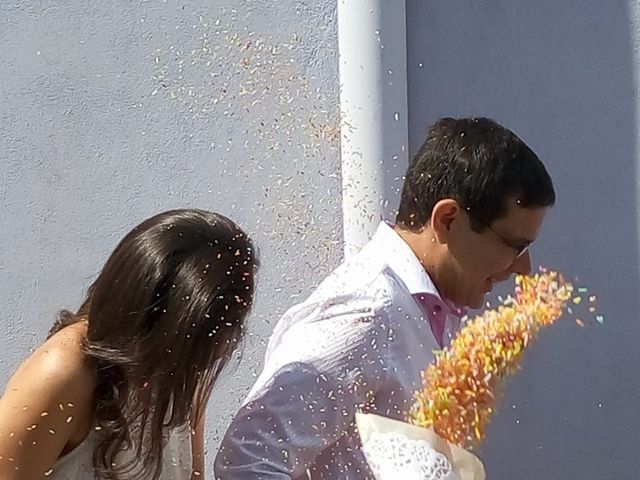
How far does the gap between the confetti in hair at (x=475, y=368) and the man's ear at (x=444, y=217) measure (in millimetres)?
189

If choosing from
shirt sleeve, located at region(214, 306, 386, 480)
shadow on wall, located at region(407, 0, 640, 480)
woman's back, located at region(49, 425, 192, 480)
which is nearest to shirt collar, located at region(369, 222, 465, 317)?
shirt sleeve, located at region(214, 306, 386, 480)

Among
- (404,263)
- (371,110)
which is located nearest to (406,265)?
(404,263)

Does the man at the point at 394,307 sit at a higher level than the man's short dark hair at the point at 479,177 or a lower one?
lower

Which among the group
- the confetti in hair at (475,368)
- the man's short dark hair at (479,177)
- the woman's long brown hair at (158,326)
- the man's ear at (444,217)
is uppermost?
the man's short dark hair at (479,177)

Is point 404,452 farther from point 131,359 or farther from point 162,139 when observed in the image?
point 162,139

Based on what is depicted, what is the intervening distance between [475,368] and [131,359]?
0.58 meters

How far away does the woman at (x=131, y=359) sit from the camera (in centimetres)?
158

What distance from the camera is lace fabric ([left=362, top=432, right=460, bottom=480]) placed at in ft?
5.48

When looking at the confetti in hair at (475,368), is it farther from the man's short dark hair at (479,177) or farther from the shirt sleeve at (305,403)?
the man's short dark hair at (479,177)

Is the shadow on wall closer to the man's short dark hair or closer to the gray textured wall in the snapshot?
the gray textured wall

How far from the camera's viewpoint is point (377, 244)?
1.89 meters

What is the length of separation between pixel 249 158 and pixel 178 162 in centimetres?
16

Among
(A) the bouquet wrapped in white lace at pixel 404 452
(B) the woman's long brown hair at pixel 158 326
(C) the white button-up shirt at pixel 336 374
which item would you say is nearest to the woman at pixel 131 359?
(B) the woman's long brown hair at pixel 158 326

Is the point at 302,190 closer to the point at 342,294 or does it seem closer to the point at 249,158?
the point at 249,158
